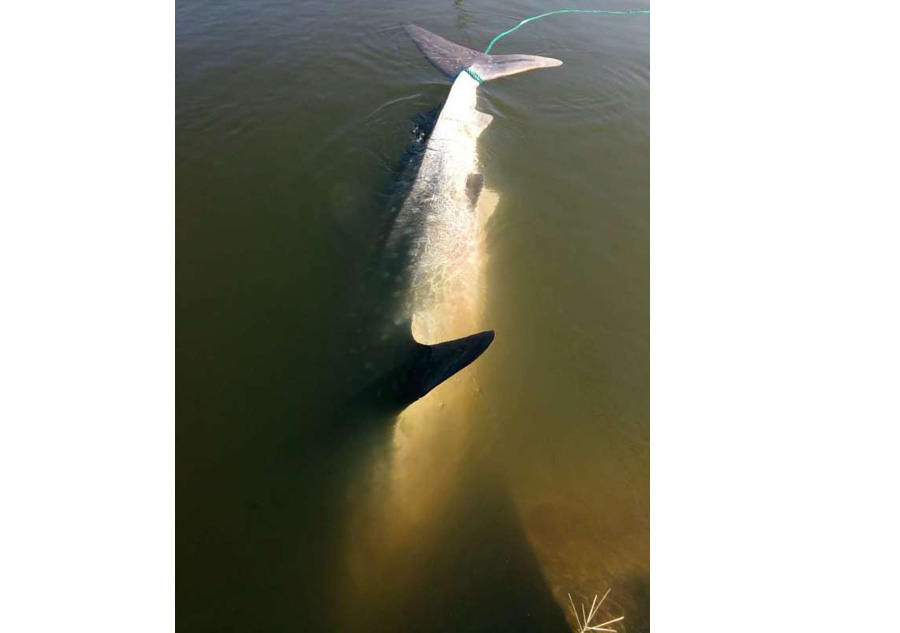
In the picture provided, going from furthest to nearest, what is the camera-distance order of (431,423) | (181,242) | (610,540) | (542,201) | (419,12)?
(419,12) → (542,201) → (181,242) → (431,423) → (610,540)

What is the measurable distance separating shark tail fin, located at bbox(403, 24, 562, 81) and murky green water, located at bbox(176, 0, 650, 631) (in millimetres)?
811

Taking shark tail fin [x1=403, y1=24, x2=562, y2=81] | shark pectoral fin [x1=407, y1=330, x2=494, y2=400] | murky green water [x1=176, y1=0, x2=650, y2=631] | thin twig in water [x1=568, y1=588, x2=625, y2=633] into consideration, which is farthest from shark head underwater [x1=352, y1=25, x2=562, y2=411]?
thin twig in water [x1=568, y1=588, x2=625, y2=633]

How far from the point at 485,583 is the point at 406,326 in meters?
2.64

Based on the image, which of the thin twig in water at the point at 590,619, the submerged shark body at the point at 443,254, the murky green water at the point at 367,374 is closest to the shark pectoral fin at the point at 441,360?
the submerged shark body at the point at 443,254

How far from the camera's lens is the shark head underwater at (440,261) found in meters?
4.86

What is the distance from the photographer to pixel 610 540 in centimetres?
440

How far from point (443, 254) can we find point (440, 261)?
13cm

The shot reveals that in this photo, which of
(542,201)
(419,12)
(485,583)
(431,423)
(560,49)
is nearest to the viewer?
(485,583)

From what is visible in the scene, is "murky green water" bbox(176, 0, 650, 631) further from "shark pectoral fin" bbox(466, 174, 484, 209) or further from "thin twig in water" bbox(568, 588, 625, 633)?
"shark pectoral fin" bbox(466, 174, 484, 209)

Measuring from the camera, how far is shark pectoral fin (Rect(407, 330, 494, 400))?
460cm

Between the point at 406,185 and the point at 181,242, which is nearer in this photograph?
the point at 181,242

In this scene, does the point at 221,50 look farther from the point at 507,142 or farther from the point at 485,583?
the point at 485,583

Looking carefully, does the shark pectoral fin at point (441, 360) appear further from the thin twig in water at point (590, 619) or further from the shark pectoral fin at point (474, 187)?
the shark pectoral fin at point (474, 187)

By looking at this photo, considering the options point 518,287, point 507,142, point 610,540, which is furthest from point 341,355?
point 507,142
